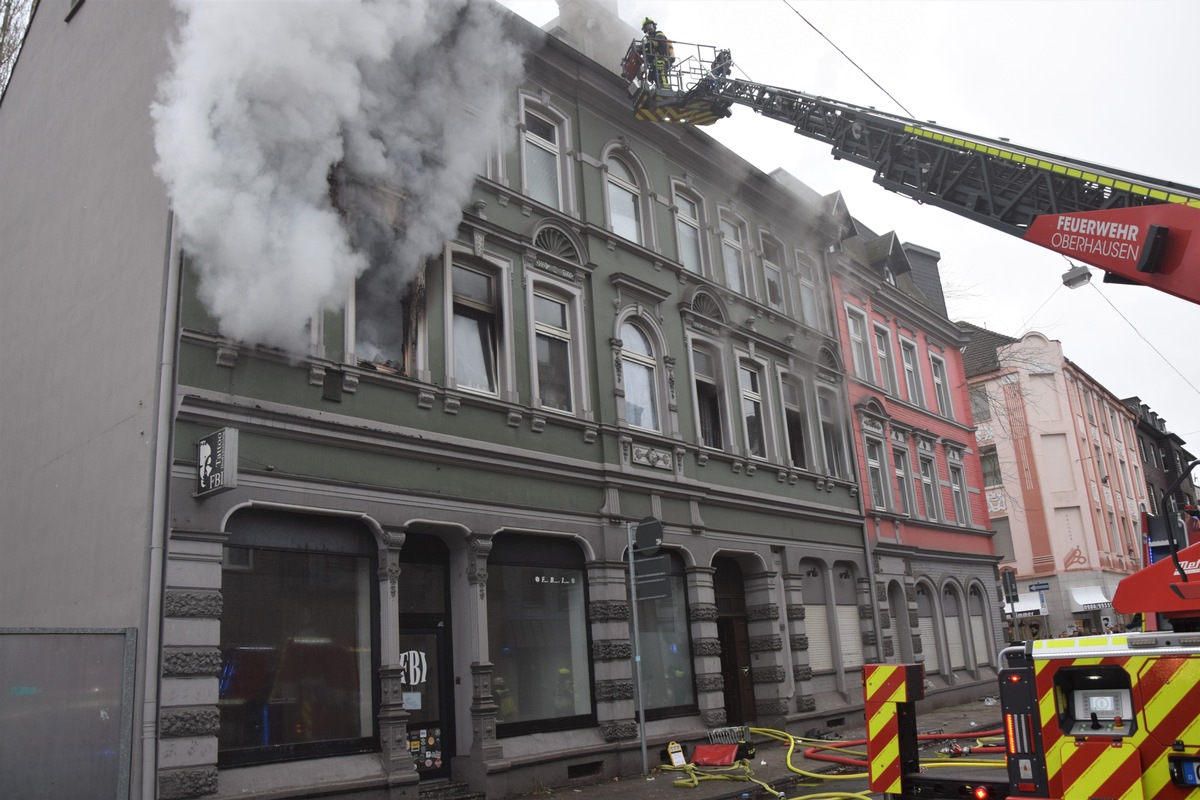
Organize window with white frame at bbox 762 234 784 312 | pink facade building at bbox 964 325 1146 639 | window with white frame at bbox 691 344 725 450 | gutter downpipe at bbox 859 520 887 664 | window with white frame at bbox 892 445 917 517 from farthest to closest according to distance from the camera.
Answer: pink facade building at bbox 964 325 1146 639 → window with white frame at bbox 892 445 917 517 → window with white frame at bbox 762 234 784 312 → gutter downpipe at bbox 859 520 887 664 → window with white frame at bbox 691 344 725 450

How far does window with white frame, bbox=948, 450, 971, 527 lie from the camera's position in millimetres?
28991

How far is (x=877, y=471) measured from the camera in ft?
80.8

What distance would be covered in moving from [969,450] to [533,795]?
2243cm

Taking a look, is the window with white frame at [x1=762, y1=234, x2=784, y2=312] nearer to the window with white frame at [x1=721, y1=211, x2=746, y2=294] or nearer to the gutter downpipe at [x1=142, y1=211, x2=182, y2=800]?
the window with white frame at [x1=721, y1=211, x2=746, y2=294]

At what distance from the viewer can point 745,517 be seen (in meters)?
18.8

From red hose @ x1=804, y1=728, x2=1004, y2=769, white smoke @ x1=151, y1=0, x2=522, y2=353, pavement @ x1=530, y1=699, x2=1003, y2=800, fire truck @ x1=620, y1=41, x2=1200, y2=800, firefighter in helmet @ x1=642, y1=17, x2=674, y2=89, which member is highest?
firefighter in helmet @ x1=642, y1=17, x2=674, y2=89

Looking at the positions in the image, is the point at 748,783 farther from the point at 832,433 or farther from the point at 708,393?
the point at 832,433

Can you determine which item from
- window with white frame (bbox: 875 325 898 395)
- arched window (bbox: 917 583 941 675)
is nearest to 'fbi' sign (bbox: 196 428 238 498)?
arched window (bbox: 917 583 941 675)

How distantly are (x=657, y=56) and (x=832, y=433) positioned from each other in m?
10.2

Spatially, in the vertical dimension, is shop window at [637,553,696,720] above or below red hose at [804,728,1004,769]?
above

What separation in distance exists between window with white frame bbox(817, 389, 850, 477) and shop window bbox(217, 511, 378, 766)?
1329cm

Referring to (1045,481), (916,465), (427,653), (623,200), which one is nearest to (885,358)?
(916,465)

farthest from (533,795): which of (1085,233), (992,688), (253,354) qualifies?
(992,688)

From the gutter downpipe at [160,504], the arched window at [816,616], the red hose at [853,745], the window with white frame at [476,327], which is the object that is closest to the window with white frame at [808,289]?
the arched window at [816,616]
